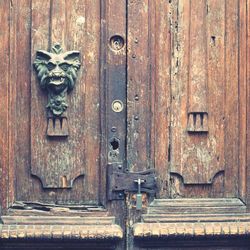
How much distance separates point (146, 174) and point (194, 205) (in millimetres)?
203

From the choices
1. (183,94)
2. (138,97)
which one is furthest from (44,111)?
(183,94)

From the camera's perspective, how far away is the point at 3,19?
11.9 ft

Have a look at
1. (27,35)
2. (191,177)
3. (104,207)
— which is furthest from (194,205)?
(27,35)

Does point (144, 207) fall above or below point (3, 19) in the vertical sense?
below

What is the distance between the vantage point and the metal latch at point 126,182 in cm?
362

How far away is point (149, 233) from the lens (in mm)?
3590

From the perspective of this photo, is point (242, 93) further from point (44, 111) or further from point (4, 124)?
point (4, 124)

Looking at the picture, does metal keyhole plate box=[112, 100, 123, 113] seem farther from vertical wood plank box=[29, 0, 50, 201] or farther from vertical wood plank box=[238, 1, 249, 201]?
vertical wood plank box=[238, 1, 249, 201]

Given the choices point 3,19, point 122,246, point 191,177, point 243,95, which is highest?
point 3,19

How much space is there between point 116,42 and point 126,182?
50cm

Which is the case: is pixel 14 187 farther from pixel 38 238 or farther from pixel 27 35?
pixel 27 35

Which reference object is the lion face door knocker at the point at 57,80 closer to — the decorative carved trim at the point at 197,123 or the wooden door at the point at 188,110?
the wooden door at the point at 188,110

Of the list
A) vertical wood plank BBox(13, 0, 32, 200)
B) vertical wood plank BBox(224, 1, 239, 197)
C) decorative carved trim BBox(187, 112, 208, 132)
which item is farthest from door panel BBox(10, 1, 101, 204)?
vertical wood plank BBox(224, 1, 239, 197)

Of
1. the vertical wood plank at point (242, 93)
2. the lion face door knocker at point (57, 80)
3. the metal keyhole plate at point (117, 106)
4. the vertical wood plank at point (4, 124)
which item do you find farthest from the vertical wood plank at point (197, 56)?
the vertical wood plank at point (4, 124)
